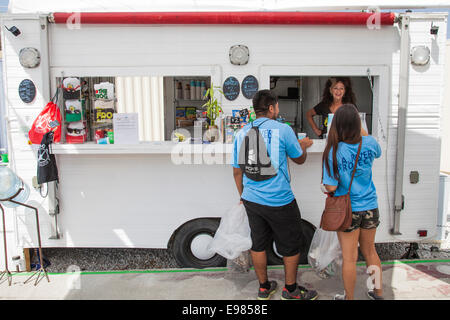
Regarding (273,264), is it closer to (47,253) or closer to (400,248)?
(400,248)

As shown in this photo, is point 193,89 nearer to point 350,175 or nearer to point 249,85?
Answer: point 249,85

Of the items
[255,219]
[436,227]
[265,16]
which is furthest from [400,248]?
[265,16]

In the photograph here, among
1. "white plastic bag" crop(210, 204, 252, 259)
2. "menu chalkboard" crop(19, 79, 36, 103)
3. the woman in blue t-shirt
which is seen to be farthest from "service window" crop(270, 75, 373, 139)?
"menu chalkboard" crop(19, 79, 36, 103)

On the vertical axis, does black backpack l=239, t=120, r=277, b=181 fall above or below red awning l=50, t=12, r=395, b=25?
below

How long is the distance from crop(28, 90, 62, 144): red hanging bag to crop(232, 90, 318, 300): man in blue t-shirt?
1.73 meters

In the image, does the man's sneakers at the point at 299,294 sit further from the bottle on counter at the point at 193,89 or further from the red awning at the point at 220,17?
the bottle on counter at the point at 193,89

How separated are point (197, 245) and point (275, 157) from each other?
1.47 m

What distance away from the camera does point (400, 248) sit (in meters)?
4.59

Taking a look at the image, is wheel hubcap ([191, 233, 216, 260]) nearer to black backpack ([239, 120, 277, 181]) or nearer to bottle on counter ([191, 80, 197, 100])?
black backpack ([239, 120, 277, 181])

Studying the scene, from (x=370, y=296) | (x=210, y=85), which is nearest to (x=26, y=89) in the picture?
(x=210, y=85)

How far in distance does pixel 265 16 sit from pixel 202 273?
246cm

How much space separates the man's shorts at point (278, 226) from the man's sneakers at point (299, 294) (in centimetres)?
33

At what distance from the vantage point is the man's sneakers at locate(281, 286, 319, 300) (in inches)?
113

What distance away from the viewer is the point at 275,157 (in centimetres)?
267
